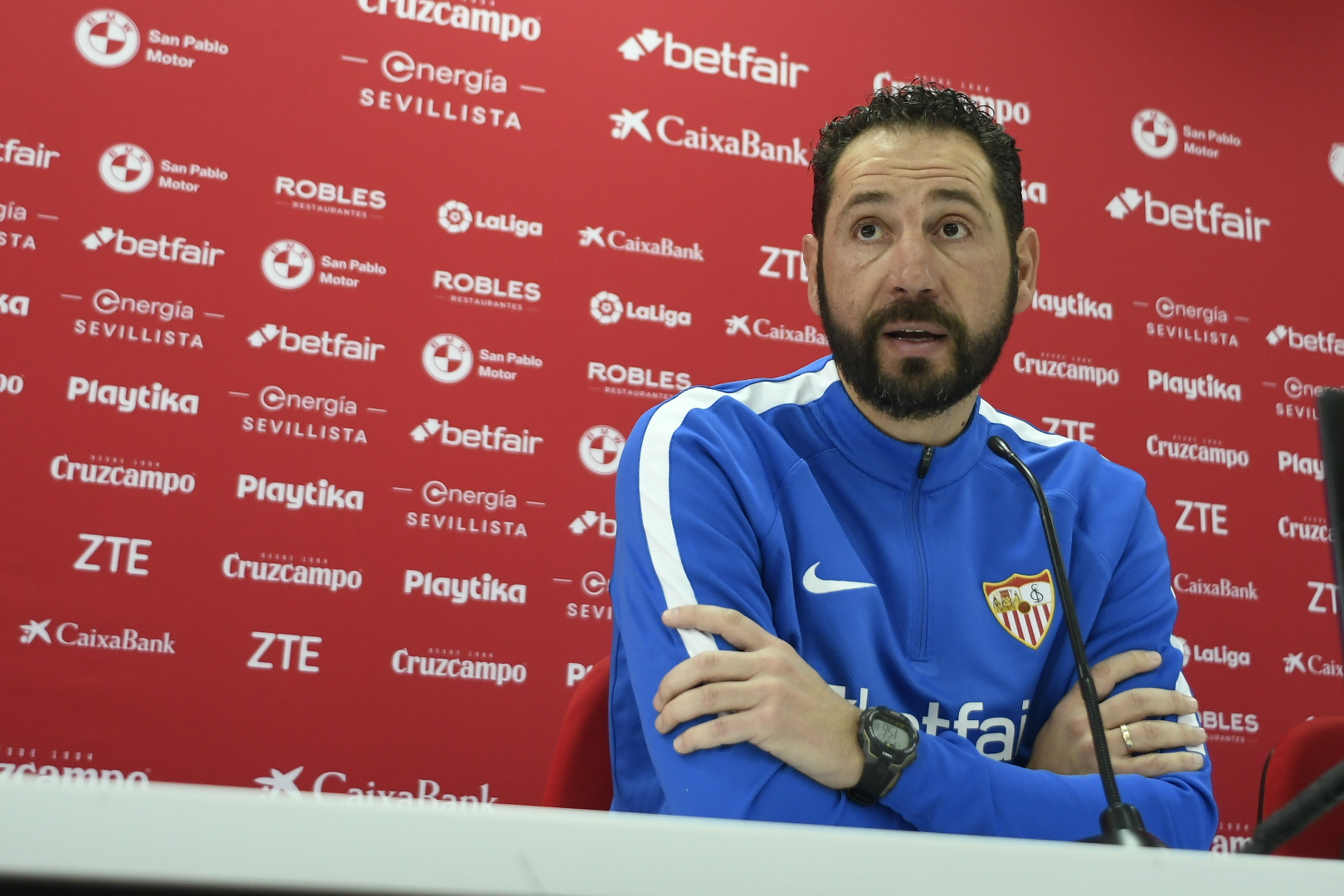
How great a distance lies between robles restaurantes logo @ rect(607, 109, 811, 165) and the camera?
9.98 ft

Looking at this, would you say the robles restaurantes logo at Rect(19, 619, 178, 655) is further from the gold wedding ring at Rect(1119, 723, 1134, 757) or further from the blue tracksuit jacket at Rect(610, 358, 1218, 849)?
the gold wedding ring at Rect(1119, 723, 1134, 757)

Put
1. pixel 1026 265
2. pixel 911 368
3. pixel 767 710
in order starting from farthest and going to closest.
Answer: pixel 1026 265 → pixel 911 368 → pixel 767 710

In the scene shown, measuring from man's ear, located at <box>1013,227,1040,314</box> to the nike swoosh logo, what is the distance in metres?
0.59

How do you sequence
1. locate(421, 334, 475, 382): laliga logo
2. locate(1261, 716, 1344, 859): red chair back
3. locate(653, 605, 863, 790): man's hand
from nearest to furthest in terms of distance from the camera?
locate(653, 605, 863, 790): man's hand → locate(1261, 716, 1344, 859): red chair back → locate(421, 334, 475, 382): laliga logo

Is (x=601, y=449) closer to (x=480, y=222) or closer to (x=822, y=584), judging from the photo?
(x=480, y=222)

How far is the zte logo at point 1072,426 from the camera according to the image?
3117mm

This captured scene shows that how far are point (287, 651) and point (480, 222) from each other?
1.16 meters

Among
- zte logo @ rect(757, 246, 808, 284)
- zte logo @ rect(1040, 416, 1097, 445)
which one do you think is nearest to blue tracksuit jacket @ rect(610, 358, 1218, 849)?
zte logo @ rect(757, 246, 808, 284)

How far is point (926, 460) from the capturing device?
55.0 inches

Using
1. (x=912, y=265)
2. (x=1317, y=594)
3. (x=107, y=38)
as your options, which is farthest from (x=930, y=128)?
(x=1317, y=594)

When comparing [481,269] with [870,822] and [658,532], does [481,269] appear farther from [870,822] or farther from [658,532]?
[870,822]

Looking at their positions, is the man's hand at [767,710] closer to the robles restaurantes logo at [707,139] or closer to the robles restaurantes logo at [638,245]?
the robles restaurantes logo at [638,245]

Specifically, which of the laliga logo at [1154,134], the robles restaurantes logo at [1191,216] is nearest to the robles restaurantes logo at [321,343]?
the robles restaurantes logo at [1191,216]

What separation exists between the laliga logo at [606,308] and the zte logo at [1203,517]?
5.50ft
